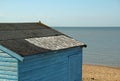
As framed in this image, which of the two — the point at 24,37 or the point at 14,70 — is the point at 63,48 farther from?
the point at 14,70

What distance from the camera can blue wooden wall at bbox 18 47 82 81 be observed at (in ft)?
36.3

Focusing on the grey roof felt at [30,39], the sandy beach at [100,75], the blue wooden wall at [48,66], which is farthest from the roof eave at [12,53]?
the sandy beach at [100,75]

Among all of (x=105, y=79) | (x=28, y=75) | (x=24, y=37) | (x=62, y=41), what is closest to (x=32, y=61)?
(x=28, y=75)

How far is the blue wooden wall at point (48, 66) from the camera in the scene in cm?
1106

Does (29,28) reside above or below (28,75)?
above

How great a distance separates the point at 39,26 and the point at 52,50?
4.47 meters

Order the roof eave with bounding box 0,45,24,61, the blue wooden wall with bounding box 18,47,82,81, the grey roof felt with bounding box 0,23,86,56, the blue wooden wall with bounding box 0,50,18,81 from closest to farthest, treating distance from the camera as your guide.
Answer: the roof eave with bounding box 0,45,24,61 < the blue wooden wall with bounding box 0,50,18,81 < the blue wooden wall with bounding box 18,47,82,81 < the grey roof felt with bounding box 0,23,86,56

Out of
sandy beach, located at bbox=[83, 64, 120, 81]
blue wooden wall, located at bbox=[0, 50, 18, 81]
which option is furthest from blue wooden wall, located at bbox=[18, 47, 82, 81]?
sandy beach, located at bbox=[83, 64, 120, 81]

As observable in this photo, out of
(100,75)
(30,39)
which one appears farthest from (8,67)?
(100,75)

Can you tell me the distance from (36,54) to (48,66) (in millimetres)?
1438

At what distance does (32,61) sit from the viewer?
11.4 metres

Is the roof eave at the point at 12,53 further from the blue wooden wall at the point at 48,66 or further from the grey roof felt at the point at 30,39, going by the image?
the blue wooden wall at the point at 48,66

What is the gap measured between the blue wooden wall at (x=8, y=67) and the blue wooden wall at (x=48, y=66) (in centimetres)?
19

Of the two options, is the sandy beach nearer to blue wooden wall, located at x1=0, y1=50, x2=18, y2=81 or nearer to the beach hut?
the beach hut
